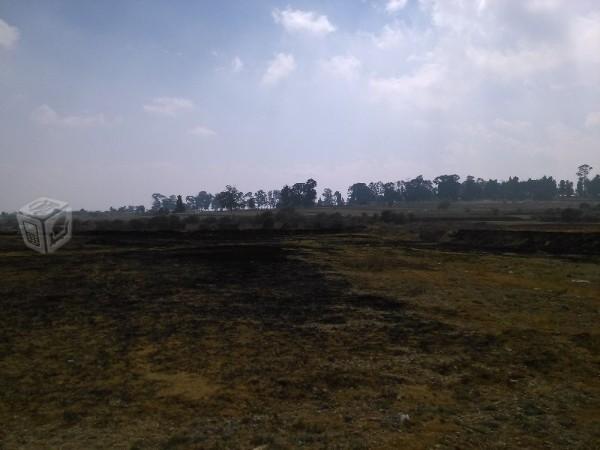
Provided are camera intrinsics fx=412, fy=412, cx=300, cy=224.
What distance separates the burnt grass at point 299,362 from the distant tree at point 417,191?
111921mm

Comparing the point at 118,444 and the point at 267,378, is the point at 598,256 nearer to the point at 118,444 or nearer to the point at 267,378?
the point at 267,378

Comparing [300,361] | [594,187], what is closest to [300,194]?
[594,187]

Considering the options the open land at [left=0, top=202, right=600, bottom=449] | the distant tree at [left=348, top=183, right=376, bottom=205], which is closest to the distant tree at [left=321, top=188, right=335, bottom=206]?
the distant tree at [left=348, top=183, right=376, bottom=205]

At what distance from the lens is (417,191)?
122 metres

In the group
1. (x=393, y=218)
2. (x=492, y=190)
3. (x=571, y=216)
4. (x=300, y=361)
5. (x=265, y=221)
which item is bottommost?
(x=300, y=361)

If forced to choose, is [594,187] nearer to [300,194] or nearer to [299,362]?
[300,194]

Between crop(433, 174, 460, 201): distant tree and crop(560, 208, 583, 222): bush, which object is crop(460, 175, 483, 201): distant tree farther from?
crop(560, 208, 583, 222): bush

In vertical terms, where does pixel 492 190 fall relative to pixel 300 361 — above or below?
above

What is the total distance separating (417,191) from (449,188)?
29.4 feet

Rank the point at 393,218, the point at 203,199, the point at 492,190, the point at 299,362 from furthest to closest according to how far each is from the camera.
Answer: the point at 203,199 → the point at 492,190 → the point at 393,218 → the point at 299,362

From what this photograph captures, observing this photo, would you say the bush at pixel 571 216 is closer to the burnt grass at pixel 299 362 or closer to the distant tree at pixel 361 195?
the burnt grass at pixel 299 362

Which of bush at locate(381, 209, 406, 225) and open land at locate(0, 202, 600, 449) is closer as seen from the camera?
open land at locate(0, 202, 600, 449)

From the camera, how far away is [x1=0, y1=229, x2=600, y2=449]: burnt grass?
14.5 feet

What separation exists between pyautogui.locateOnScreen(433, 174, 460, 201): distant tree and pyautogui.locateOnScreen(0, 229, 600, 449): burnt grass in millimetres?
111706
